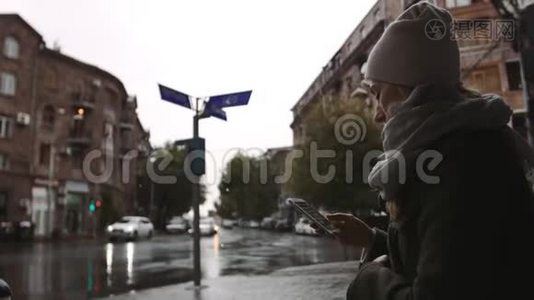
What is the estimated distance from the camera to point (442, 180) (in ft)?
3.08

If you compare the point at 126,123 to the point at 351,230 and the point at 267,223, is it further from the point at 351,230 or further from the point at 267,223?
the point at 351,230

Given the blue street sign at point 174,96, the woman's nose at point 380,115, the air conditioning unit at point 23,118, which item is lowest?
the woman's nose at point 380,115

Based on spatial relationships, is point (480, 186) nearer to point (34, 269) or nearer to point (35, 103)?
point (34, 269)

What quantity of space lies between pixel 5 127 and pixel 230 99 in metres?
28.1

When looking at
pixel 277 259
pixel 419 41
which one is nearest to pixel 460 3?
pixel 419 41

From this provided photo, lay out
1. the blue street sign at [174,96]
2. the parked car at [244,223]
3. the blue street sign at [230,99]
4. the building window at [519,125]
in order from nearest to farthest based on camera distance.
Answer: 1. the building window at [519,125]
2. the blue street sign at [230,99]
3. the blue street sign at [174,96]
4. the parked car at [244,223]

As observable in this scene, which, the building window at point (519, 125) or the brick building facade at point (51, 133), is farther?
the brick building facade at point (51, 133)

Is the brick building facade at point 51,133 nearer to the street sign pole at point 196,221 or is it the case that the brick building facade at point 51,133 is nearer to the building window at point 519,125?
the street sign pole at point 196,221

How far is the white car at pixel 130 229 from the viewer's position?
28438 millimetres

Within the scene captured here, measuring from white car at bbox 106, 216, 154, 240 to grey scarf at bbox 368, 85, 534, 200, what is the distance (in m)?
29.0

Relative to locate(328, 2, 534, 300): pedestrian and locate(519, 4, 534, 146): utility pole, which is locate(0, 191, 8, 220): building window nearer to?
locate(519, 4, 534, 146): utility pole

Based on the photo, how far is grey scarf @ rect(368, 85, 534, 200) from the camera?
100 centimetres

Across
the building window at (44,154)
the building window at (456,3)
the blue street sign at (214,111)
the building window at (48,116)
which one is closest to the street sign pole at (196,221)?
the blue street sign at (214,111)

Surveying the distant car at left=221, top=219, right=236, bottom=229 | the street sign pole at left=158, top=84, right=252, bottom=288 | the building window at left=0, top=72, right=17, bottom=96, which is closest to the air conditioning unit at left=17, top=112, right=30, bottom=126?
the building window at left=0, top=72, right=17, bottom=96
